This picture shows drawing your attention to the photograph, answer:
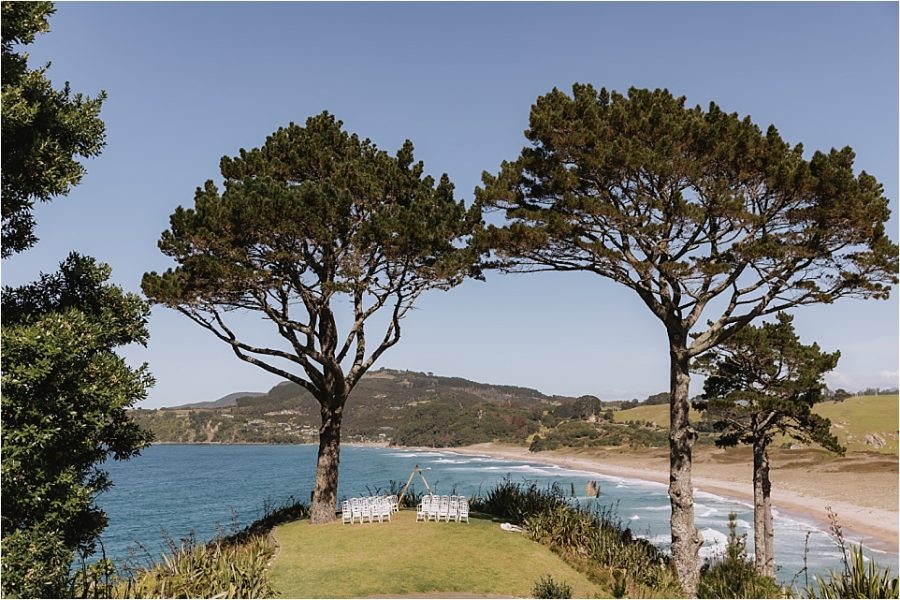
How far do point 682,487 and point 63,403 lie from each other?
42.1 feet

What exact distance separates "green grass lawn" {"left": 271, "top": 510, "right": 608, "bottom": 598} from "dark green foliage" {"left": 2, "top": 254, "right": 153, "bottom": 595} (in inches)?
175

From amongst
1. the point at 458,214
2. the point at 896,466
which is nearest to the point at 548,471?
the point at 896,466

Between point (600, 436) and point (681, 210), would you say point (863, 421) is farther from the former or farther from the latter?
point (681, 210)

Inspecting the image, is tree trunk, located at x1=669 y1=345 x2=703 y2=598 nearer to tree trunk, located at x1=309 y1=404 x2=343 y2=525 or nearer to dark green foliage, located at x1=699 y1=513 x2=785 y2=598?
dark green foliage, located at x1=699 y1=513 x2=785 y2=598

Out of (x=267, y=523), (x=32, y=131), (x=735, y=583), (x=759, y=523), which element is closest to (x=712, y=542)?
(x=759, y=523)

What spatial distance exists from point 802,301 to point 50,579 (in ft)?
51.0

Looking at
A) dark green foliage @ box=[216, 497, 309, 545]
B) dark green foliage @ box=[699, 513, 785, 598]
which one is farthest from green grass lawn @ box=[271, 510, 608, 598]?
dark green foliage @ box=[699, 513, 785, 598]

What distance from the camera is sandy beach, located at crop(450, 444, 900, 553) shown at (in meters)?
35.4

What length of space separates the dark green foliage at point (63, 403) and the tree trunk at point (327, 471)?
7685 millimetres

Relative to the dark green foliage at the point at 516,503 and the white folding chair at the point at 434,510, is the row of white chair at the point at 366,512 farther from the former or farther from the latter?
the dark green foliage at the point at 516,503

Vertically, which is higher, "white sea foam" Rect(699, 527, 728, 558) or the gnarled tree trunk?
the gnarled tree trunk

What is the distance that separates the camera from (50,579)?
24.9ft

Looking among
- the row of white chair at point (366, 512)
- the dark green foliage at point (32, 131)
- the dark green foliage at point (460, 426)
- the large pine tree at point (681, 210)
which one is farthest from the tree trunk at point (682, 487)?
the dark green foliage at point (460, 426)

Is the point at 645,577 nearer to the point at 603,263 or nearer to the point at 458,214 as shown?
the point at 603,263
